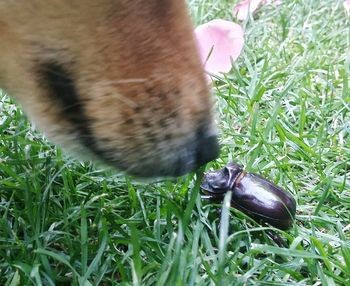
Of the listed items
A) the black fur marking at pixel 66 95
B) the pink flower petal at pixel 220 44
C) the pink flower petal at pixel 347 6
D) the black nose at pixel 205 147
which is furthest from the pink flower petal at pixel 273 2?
the black fur marking at pixel 66 95

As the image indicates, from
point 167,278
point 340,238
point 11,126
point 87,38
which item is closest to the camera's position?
point 87,38

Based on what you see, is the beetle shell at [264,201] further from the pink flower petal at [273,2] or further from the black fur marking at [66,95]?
the pink flower petal at [273,2]

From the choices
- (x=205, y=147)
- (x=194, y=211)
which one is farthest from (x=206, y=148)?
(x=194, y=211)

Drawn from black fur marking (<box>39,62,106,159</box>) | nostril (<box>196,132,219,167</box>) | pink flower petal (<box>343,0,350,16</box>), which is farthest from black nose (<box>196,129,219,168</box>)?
pink flower petal (<box>343,0,350,16</box>)

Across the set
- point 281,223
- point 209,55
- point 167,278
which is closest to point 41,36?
point 167,278

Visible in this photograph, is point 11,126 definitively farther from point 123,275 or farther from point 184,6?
point 184,6

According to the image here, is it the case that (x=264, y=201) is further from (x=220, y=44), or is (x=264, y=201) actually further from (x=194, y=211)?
(x=220, y=44)
